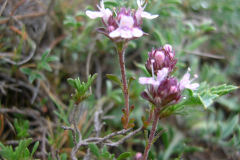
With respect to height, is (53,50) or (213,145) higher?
(53,50)

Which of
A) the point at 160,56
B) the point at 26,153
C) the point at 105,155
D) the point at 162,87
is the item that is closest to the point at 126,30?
the point at 160,56

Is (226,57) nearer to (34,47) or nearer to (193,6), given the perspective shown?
(193,6)

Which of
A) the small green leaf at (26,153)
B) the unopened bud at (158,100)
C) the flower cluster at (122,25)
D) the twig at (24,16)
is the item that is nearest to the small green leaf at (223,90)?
the unopened bud at (158,100)

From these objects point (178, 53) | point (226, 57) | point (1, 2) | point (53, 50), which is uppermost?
point (1, 2)

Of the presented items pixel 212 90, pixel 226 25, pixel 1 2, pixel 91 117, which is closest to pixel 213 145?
pixel 212 90

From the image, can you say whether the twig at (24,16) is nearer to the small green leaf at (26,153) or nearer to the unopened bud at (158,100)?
the small green leaf at (26,153)

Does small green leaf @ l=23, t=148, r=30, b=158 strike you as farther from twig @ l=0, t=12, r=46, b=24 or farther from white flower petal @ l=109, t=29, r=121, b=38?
twig @ l=0, t=12, r=46, b=24

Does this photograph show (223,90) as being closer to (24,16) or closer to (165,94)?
(165,94)
